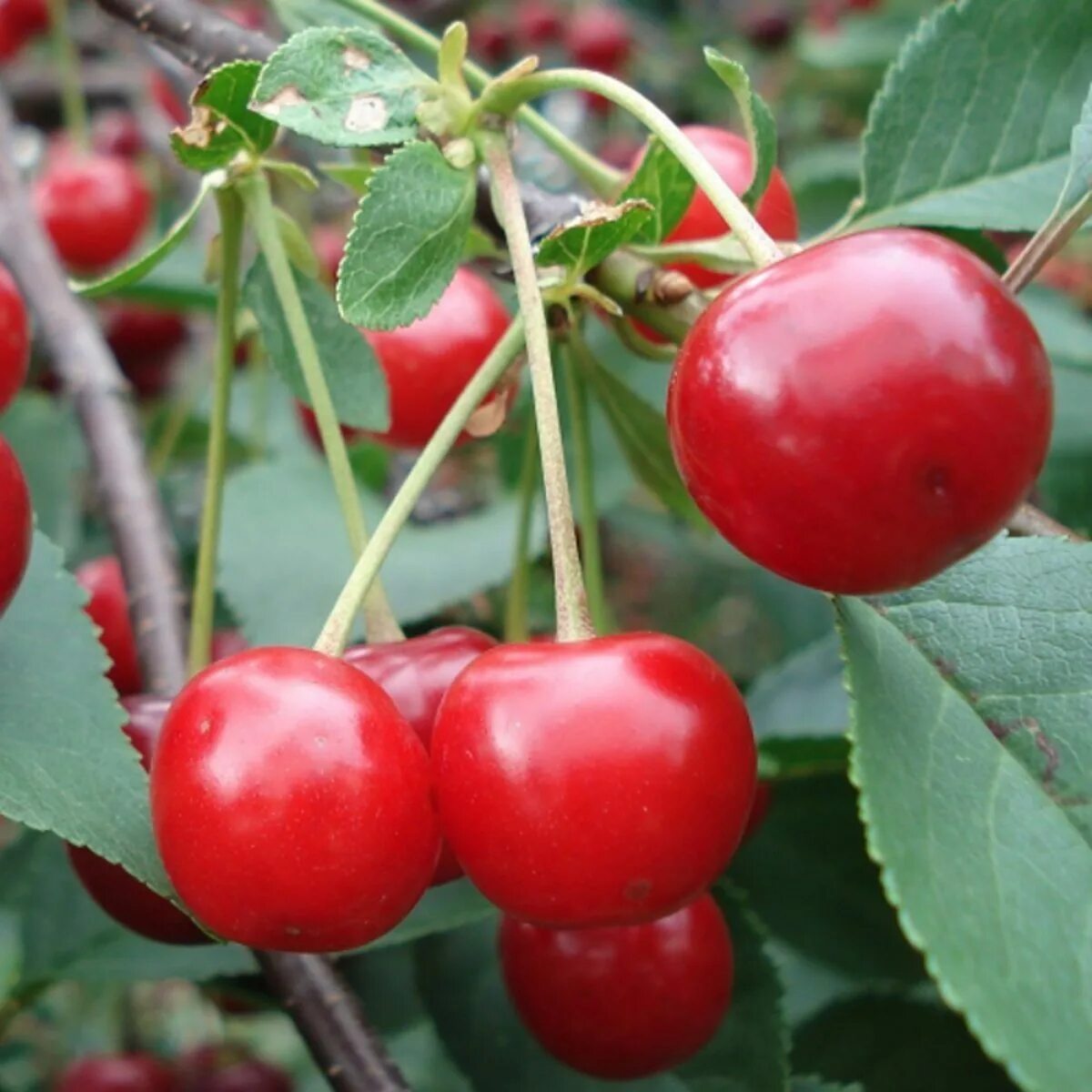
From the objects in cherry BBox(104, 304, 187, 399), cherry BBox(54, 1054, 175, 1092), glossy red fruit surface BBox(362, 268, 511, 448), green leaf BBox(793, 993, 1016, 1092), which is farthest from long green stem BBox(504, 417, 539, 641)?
cherry BBox(104, 304, 187, 399)

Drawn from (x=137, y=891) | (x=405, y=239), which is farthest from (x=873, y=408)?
(x=137, y=891)

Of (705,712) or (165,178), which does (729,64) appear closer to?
(705,712)

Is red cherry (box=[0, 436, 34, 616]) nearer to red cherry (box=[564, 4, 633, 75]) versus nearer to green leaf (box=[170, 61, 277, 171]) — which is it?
green leaf (box=[170, 61, 277, 171])

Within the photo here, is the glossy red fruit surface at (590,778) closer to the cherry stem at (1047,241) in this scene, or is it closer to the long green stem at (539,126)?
the cherry stem at (1047,241)

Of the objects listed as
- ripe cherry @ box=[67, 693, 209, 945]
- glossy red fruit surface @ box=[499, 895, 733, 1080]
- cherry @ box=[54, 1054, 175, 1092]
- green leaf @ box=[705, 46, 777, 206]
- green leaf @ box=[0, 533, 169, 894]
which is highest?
green leaf @ box=[705, 46, 777, 206]

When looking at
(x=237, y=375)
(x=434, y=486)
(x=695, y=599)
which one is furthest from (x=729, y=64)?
(x=695, y=599)

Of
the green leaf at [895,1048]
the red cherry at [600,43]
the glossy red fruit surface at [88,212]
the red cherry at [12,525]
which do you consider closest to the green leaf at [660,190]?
the red cherry at [12,525]
